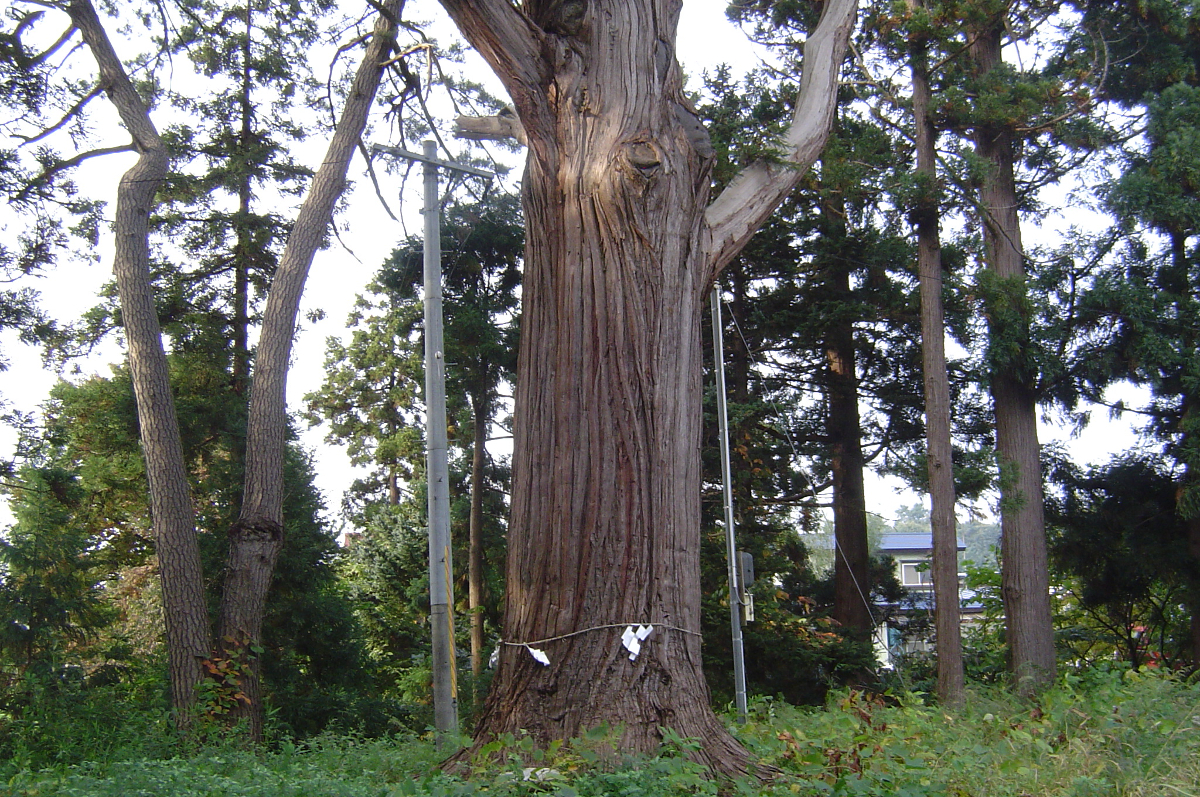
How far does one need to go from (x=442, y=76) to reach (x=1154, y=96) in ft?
38.3

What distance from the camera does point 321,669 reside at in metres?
16.3

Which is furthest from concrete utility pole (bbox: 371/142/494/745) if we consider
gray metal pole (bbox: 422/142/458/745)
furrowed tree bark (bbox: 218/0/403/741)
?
furrowed tree bark (bbox: 218/0/403/741)

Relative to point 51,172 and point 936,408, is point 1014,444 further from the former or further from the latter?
point 51,172

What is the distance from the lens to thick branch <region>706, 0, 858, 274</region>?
5664 mm

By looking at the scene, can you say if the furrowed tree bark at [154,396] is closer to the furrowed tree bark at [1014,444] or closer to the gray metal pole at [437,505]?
the gray metal pole at [437,505]

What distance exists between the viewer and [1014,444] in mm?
15492

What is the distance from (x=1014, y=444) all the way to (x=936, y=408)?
1875 mm

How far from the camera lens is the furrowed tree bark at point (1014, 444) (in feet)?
47.4

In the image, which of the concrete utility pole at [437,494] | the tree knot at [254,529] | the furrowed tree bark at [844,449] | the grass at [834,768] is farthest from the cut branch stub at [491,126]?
the furrowed tree bark at [844,449]

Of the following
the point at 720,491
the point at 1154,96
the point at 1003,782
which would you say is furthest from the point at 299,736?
the point at 1154,96

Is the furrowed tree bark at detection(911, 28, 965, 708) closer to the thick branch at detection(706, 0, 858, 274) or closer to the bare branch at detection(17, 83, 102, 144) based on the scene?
the thick branch at detection(706, 0, 858, 274)

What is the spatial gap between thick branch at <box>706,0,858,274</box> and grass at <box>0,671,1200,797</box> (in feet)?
9.05

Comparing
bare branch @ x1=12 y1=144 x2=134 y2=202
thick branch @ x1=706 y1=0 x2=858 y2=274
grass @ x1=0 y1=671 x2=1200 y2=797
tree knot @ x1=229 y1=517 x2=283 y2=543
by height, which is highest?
bare branch @ x1=12 y1=144 x2=134 y2=202

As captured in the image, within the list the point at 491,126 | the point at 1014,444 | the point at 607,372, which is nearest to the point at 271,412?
the point at 491,126
